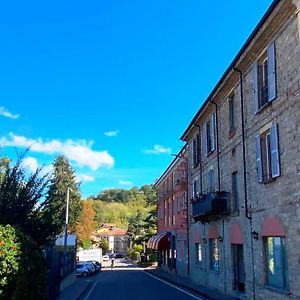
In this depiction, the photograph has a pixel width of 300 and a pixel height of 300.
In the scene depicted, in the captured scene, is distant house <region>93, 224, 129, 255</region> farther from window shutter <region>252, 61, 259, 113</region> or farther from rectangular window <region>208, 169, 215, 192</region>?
window shutter <region>252, 61, 259, 113</region>

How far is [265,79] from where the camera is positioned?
16672 mm

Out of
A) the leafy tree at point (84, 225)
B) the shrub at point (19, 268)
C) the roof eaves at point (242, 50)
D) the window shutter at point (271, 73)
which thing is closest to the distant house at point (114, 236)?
the leafy tree at point (84, 225)

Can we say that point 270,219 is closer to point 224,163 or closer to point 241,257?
point 241,257

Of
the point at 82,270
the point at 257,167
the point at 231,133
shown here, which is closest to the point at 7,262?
the point at 257,167

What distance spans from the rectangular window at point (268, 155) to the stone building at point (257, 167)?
0.11 ft

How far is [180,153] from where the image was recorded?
37.8 m

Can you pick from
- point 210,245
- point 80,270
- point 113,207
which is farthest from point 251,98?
point 113,207

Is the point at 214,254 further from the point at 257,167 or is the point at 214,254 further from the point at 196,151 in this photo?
the point at 257,167

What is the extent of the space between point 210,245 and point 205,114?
24.2 ft

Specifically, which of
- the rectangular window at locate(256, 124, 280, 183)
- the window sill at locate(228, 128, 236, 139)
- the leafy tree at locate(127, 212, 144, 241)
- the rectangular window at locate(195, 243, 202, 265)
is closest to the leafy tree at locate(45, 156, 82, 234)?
the rectangular window at locate(195, 243, 202, 265)

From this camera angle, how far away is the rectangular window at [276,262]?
14.8 meters

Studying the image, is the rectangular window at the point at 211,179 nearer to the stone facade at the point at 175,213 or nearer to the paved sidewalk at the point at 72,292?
the paved sidewalk at the point at 72,292

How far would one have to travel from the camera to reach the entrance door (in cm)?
2054

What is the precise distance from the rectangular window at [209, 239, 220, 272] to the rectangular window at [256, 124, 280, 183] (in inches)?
337
